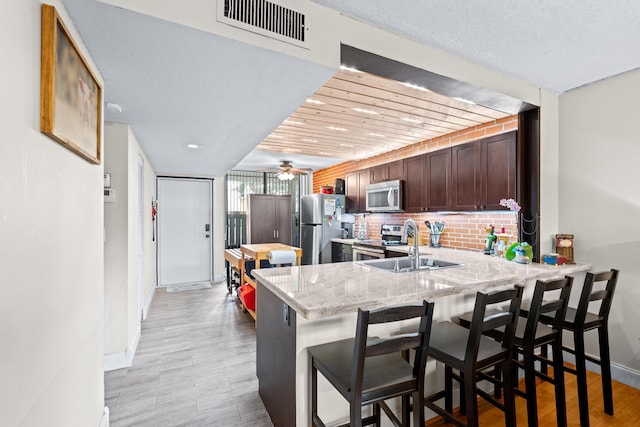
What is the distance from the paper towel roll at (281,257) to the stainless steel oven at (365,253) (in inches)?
47.6

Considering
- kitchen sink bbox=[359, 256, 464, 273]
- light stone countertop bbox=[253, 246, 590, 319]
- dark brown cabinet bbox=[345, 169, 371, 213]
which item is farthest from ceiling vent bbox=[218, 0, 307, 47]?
dark brown cabinet bbox=[345, 169, 371, 213]

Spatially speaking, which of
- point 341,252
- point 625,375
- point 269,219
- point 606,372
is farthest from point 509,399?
point 269,219

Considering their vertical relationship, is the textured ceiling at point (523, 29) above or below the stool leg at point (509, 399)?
above

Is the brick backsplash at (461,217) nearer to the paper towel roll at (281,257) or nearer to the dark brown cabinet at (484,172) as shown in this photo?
the dark brown cabinet at (484,172)

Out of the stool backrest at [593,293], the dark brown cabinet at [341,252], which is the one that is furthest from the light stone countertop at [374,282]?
the dark brown cabinet at [341,252]

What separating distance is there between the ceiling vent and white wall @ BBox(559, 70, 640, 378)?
8.41ft

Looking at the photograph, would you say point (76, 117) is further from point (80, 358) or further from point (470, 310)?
point (470, 310)

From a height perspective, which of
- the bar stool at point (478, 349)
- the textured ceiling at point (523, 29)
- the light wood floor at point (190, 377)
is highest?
the textured ceiling at point (523, 29)

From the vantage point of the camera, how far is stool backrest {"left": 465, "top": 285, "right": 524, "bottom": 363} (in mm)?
1430

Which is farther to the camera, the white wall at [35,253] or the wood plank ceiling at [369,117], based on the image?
the wood plank ceiling at [369,117]

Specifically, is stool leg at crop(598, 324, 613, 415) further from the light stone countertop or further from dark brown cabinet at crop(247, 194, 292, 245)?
dark brown cabinet at crop(247, 194, 292, 245)

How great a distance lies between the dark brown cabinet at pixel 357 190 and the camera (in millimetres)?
4988

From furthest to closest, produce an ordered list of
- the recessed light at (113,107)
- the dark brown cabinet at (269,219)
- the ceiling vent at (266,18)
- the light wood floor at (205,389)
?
the dark brown cabinet at (269,219), the recessed light at (113,107), the light wood floor at (205,389), the ceiling vent at (266,18)

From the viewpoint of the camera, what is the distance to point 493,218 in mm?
3311
